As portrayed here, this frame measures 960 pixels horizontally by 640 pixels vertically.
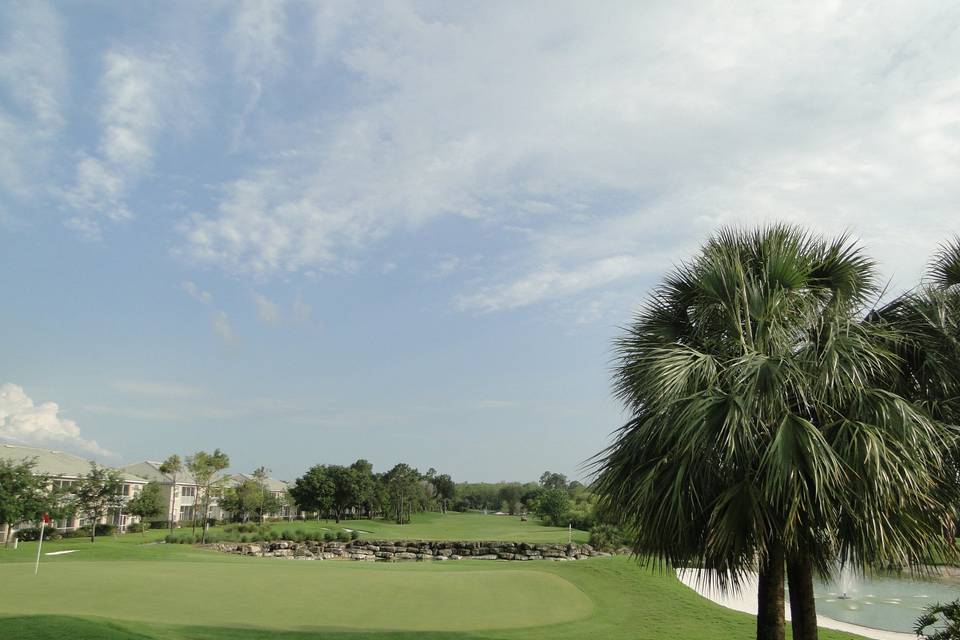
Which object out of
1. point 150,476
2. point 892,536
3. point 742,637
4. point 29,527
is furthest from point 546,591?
point 150,476

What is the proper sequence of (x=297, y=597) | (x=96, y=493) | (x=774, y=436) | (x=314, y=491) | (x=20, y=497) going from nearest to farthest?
1. (x=774, y=436)
2. (x=297, y=597)
3. (x=20, y=497)
4. (x=96, y=493)
5. (x=314, y=491)

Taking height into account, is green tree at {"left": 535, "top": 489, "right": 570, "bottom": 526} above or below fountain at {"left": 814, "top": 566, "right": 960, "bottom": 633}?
above

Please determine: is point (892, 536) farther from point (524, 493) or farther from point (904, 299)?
point (524, 493)

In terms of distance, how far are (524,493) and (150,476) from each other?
7460 cm

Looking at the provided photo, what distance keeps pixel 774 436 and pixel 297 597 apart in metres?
13.3

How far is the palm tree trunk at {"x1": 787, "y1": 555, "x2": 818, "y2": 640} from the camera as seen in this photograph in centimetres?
1002

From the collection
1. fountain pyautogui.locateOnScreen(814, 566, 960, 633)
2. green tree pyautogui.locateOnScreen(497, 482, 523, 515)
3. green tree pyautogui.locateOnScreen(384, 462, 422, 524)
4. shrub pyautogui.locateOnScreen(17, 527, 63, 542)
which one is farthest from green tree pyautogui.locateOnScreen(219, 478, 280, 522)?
green tree pyautogui.locateOnScreen(497, 482, 523, 515)

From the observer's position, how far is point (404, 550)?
47.9m

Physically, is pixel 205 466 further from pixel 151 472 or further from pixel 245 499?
pixel 151 472

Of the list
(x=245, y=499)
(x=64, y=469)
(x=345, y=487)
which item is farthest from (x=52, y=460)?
(x=345, y=487)

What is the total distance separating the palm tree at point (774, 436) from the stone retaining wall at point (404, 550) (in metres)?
31.3

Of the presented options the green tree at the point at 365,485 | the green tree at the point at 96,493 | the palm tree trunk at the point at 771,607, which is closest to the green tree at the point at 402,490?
the green tree at the point at 365,485

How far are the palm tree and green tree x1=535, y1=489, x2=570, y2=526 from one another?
58790 mm

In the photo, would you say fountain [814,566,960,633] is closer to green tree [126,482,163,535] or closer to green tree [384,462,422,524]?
green tree [126,482,163,535]
